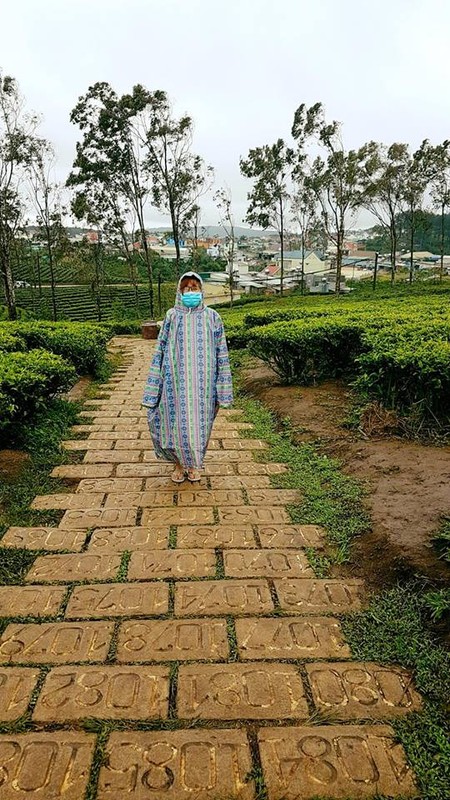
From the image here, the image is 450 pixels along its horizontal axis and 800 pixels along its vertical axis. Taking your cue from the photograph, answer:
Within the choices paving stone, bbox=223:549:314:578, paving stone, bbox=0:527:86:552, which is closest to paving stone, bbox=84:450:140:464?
paving stone, bbox=0:527:86:552

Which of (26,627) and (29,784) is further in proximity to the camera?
(26,627)

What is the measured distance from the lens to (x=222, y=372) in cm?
383

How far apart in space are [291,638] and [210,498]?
58.9 inches

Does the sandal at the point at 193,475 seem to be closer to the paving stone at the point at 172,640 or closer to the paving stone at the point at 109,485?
the paving stone at the point at 109,485

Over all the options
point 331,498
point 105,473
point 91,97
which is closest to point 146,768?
point 331,498

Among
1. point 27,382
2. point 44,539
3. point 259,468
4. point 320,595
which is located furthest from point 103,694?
point 27,382

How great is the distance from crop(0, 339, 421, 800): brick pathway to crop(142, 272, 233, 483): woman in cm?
56

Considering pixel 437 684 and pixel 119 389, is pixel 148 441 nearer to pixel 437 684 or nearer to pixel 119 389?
pixel 119 389

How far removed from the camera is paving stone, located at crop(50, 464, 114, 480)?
12.6 feet

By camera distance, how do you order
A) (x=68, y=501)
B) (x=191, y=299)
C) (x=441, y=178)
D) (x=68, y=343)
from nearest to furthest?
(x=68, y=501)
(x=191, y=299)
(x=68, y=343)
(x=441, y=178)

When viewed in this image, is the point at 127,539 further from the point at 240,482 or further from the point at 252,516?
the point at 240,482

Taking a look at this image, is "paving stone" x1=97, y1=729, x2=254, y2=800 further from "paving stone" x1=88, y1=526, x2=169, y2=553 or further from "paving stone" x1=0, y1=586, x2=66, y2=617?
"paving stone" x1=88, y1=526, x2=169, y2=553

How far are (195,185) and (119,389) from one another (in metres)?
21.7

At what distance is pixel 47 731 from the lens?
5.35 ft
